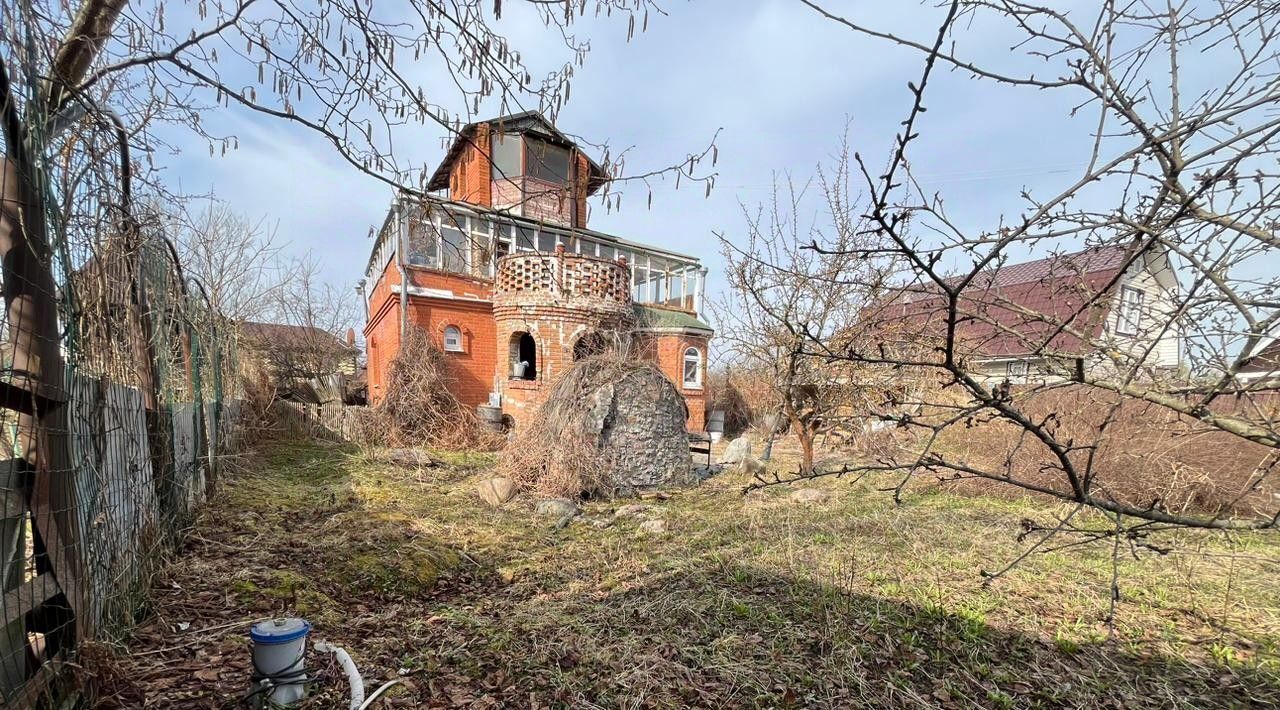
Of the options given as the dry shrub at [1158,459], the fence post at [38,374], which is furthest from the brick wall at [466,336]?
the dry shrub at [1158,459]

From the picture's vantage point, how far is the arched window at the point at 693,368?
16.4m

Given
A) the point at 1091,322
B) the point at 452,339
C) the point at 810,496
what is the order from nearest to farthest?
the point at 1091,322, the point at 810,496, the point at 452,339

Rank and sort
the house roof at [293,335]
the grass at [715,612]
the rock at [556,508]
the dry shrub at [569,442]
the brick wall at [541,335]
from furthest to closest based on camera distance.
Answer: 1. the house roof at [293,335]
2. the brick wall at [541,335]
3. the dry shrub at [569,442]
4. the rock at [556,508]
5. the grass at [715,612]

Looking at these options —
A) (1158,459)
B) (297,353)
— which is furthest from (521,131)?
(297,353)

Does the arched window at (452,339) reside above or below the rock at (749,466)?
above

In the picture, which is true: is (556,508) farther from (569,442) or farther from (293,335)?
(293,335)

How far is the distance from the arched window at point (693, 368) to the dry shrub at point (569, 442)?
7972 millimetres

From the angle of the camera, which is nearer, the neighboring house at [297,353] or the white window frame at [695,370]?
the white window frame at [695,370]

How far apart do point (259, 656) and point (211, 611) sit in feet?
4.49

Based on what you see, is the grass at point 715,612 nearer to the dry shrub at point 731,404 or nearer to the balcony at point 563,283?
the balcony at point 563,283

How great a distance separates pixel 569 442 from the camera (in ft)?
25.1

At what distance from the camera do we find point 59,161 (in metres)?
2.14

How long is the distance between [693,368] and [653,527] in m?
10.8

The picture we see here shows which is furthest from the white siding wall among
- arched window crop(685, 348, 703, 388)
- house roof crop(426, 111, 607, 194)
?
arched window crop(685, 348, 703, 388)
